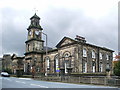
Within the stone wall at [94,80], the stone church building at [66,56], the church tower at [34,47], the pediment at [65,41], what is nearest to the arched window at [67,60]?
the stone church building at [66,56]

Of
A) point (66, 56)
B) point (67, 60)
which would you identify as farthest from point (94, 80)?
point (66, 56)

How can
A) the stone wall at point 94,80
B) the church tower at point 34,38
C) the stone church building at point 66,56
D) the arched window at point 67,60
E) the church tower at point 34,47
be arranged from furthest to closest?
the church tower at point 34,38 → the church tower at point 34,47 → the arched window at point 67,60 → the stone church building at point 66,56 → the stone wall at point 94,80

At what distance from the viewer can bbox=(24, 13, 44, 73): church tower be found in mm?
46781

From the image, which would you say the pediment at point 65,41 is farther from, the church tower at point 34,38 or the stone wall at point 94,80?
the stone wall at point 94,80

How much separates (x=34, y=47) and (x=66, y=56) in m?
15.1

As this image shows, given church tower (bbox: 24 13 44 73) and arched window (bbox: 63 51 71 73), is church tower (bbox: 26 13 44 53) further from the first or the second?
arched window (bbox: 63 51 71 73)

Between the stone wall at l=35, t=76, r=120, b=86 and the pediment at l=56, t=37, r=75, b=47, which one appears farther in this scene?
the pediment at l=56, t=37, r=75, b=47

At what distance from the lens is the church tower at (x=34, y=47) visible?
46781 mm

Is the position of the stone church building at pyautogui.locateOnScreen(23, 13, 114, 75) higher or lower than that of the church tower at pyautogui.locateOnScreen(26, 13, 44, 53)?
lower

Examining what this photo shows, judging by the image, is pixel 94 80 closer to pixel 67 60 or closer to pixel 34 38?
pixel 67 60

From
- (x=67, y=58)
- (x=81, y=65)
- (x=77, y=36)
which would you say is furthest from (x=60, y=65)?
(x=77, y=36)

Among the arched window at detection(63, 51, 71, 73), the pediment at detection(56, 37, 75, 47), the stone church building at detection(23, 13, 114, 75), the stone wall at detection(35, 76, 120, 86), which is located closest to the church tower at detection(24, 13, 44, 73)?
the stone church building at detection(23, 13, 114, 75)

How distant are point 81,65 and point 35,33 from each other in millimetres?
22174

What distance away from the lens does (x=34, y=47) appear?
158 feet
